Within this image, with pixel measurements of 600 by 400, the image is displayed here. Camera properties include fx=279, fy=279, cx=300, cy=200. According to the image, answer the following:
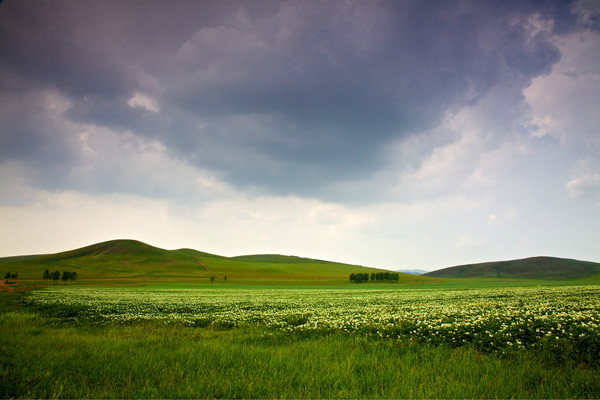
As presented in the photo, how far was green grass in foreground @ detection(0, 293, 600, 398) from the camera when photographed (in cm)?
475

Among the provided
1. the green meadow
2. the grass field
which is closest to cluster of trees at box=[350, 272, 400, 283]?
the green meadow

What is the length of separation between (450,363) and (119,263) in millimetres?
205348

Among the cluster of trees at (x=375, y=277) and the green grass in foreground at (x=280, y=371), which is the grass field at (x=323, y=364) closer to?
the green grass in foreground at (x=280, y=371)

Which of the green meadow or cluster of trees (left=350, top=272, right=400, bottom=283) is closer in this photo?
the green meadow

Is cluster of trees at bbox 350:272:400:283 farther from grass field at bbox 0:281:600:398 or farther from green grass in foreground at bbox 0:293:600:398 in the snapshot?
green grass in foreground at bbox 0:293:600:398

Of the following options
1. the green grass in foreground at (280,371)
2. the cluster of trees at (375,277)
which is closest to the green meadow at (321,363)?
the green grass in foreground at (280,371)

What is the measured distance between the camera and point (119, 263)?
173 m

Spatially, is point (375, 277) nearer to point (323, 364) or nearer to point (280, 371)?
point (323, 364)

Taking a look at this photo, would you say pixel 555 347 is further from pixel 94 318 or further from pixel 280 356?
pixel 94 318

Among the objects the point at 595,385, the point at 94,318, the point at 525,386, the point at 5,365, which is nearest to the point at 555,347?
the point at 595,385

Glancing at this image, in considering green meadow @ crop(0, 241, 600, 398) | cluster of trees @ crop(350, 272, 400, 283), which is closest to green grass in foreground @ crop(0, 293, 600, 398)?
green meadow @ crop(0, 241, 600, 398)

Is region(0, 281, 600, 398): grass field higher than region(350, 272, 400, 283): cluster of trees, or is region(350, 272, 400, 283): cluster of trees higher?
region(0, 281, 600, 398): grass field

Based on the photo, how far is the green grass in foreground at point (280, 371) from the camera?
475 cm

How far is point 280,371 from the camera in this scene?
18.8ft
